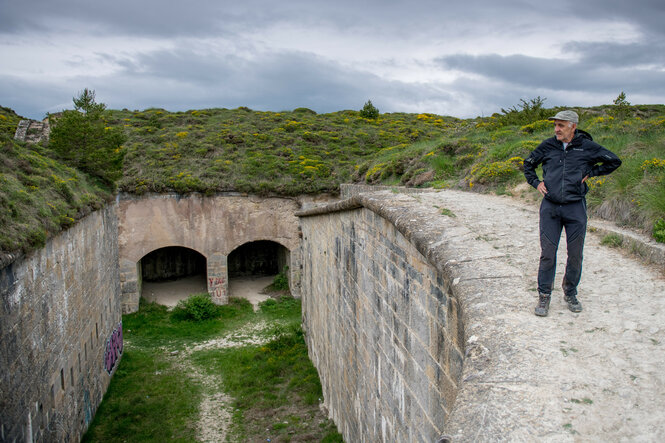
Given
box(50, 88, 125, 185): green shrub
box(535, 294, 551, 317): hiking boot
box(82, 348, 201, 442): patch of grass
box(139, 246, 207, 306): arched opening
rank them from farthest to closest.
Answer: box(139, 246, 207, 306): arched opening → box(50, 88, 125, 185): green shrub → box(82, 348, 201, 442): patch of grass → box(535, 294, 551, 317): hiking boot

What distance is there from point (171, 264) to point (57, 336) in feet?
45.3

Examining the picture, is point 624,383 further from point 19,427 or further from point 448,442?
point 19,427

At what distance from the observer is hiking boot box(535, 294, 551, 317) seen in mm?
2984

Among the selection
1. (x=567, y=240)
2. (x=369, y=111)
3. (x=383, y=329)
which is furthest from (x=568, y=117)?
(x=369, y=111)

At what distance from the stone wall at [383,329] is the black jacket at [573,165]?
3.25ft

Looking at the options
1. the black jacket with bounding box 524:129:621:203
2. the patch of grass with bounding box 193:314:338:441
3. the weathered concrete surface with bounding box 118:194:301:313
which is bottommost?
the patch of grass with bounding box 193:314:338:441

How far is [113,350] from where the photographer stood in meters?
12.0

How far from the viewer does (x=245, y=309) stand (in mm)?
17750

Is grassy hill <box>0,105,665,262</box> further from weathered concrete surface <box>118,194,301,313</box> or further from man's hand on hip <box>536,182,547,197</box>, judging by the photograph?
man's hand on hip <box>536,182,547,197</box>

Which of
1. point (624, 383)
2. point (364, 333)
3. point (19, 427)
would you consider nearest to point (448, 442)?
point (624, 383)

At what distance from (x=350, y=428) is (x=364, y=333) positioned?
2.12 metres

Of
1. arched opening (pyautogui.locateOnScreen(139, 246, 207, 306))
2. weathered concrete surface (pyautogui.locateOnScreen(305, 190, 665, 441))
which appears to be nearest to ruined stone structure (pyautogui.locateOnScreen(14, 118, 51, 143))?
arched opening (pyautogui.locateOnScreen(139, 246, 207, 306))

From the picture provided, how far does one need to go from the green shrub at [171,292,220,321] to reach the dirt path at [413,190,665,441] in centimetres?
1438

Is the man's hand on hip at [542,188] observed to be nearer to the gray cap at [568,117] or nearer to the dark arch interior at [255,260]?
the gray cap at [568,117]
